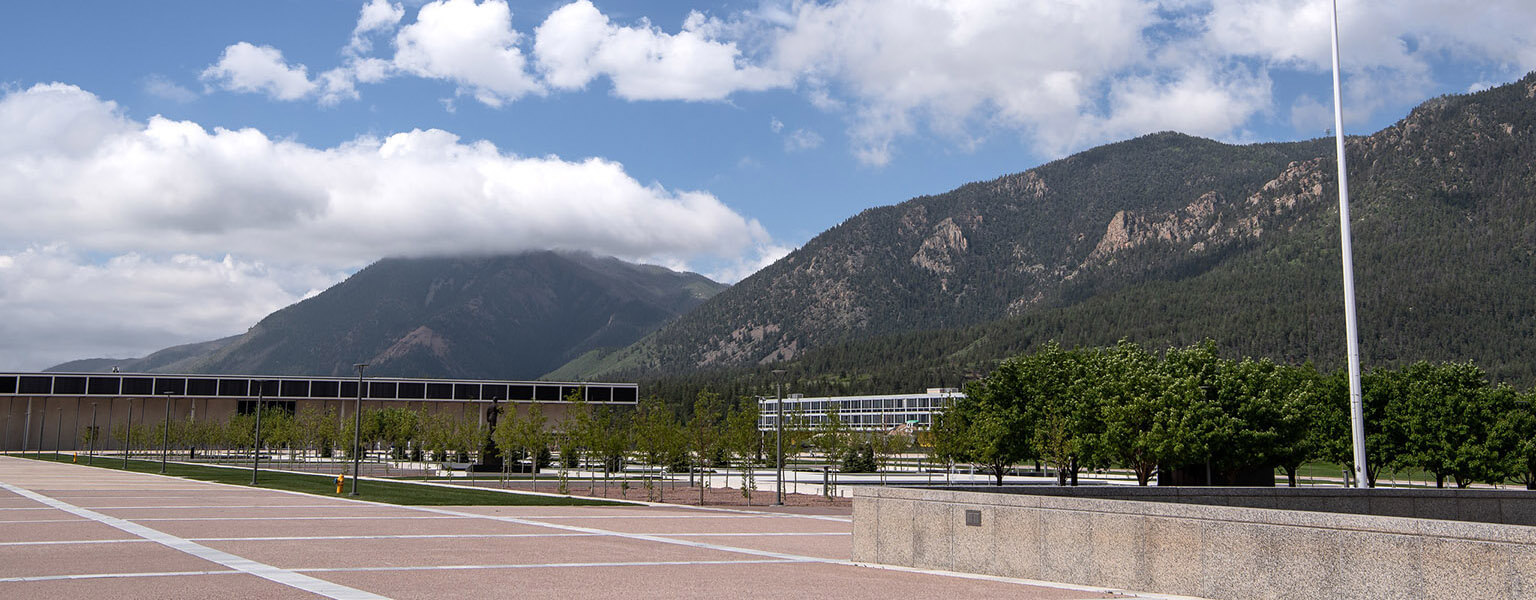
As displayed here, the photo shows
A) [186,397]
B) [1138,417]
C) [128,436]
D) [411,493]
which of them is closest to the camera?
[411,493]

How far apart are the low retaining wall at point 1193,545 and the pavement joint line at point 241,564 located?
9020mm

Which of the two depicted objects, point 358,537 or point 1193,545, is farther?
point 358,537

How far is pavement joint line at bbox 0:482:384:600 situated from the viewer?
1457 cm

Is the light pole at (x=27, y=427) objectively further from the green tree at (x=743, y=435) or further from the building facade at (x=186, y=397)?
the green tree at (x=743, y=435)

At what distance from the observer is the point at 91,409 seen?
412 feet

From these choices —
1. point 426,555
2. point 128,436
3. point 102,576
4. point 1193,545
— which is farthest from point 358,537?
point 128,436

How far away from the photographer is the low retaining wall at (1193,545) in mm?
11789

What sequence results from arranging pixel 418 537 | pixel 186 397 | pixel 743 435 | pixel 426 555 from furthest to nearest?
pixel 186 397 < pixel 743 435 < pixel 418 537 < pixel 426 555

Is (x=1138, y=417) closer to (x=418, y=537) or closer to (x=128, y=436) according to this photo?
(x=418, y=537)

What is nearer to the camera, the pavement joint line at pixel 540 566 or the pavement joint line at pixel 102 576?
the pavement joint line at pixel 102 576

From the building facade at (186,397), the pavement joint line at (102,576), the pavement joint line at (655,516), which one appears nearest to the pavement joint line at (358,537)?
the pavement joint line at (102,576)

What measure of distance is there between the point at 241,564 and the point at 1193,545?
48.7ft

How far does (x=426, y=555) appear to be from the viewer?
20.0 m

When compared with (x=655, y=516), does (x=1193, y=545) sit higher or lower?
higher
